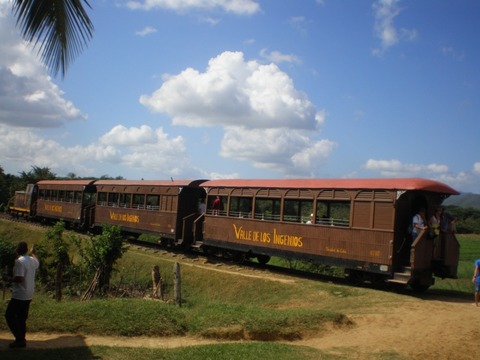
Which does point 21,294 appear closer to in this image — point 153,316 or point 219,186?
point 153,316

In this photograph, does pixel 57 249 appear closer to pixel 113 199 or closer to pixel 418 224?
pixel 113 199

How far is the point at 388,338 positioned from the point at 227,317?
2.79 metres

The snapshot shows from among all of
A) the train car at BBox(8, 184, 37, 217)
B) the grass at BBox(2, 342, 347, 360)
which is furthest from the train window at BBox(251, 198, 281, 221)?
the train car at BBox(8, 184, 37, 217)

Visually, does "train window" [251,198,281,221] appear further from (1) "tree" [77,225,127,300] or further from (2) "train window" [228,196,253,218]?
(1) "tree" [77,225,127,300]

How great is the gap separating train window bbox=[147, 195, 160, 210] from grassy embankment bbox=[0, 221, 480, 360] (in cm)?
700

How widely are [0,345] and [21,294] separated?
2.61ft

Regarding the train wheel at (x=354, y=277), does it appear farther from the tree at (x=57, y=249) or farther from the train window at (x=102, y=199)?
the train window at (x=102, y=199)

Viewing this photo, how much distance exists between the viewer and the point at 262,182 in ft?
51.2

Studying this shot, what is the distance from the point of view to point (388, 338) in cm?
778

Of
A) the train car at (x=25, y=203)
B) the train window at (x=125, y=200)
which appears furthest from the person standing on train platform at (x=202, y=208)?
the train car at (x=25, y=203)

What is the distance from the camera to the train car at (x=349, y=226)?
1155 cm

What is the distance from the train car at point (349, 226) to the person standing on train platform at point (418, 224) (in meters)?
0.16

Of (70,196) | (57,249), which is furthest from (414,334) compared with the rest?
(70,196)

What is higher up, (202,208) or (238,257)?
(202,208)
